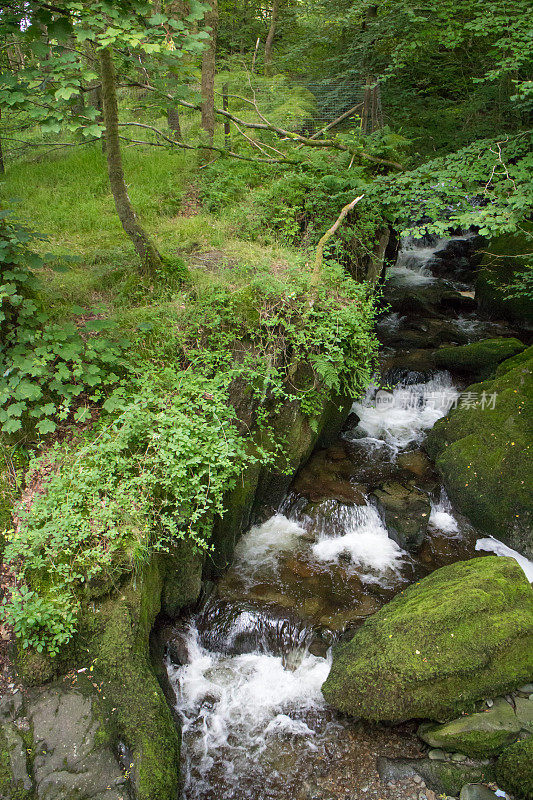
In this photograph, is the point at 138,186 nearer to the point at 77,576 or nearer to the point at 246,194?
the point at 246,194

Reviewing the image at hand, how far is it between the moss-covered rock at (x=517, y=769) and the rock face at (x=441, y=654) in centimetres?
45

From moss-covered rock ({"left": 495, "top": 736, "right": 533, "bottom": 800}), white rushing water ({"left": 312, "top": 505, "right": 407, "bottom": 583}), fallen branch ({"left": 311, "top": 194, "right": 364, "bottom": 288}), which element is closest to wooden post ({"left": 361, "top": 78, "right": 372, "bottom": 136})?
fallen branch ({"left": 311, "top": 194, "right": 364, "bottom": 288})

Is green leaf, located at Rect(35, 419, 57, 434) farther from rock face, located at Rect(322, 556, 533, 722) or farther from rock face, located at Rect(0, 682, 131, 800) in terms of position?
rock face, located at Rect(322, 556, 533, 722)

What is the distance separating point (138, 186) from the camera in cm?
1045

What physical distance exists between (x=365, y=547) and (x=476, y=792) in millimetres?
3012

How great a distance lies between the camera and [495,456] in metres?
7.21

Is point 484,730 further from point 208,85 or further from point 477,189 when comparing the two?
point 208,85

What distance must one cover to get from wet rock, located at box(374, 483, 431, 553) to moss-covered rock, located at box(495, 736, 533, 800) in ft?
8.87

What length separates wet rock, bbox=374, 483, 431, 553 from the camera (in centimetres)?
677

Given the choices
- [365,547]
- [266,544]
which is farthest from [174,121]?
[365,547]

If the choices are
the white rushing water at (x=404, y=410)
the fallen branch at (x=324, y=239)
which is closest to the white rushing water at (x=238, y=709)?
the white rushing water at (x=404, y=410)

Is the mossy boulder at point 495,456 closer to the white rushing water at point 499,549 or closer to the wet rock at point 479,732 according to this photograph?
the white rushing water at point 499,549

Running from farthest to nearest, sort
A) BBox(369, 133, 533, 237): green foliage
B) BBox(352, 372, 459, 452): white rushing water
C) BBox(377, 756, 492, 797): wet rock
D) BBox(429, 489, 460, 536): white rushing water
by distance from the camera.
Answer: BBox(352, 372, 459, 452): white rushing water
BBox(429, 489, 460, 536): white rushing water
BBox(369, 133, 533, 237): green foliage
BBox(377, 756, 492, 797): wet rock

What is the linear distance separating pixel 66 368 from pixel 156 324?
4.91 ft
